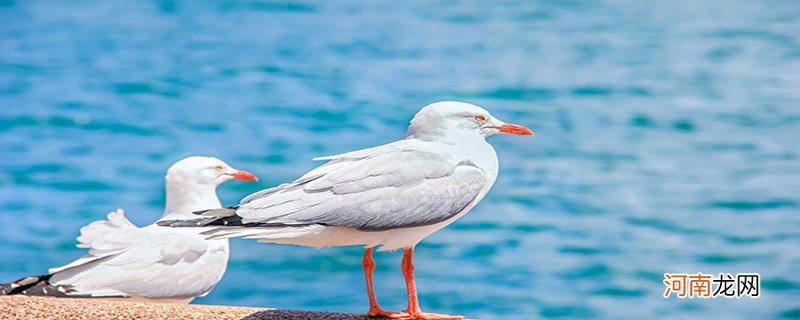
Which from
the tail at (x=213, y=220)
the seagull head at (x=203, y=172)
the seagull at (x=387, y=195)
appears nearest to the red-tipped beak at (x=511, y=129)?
the seagull at (x=387, y=195)

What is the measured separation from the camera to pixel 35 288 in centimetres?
470

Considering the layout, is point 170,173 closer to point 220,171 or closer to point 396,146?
point 220,171

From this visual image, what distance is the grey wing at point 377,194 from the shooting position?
11.7ft

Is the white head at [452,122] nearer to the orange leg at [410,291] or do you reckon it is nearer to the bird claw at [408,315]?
the orange leg at [410,291]

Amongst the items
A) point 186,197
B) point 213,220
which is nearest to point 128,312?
point 213,220

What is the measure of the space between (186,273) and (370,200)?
1.79 m

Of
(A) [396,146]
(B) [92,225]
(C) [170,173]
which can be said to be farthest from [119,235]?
(A) [396,146]

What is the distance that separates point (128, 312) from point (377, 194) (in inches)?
37.4

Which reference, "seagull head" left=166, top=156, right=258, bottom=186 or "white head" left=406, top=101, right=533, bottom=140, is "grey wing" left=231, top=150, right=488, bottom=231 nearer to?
"white head" left=406, top=101, right=533, bottom=140

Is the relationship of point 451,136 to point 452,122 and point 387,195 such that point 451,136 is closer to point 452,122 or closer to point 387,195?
point 452,122

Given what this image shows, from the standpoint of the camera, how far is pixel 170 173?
5906 mm

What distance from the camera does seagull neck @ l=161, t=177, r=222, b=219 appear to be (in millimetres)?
5766

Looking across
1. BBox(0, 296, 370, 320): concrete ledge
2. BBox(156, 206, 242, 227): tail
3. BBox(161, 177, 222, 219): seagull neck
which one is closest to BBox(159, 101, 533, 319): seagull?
BBox(156, 206, 242, 227): tail

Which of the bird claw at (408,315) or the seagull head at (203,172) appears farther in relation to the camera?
the seagull head at (203,172)
